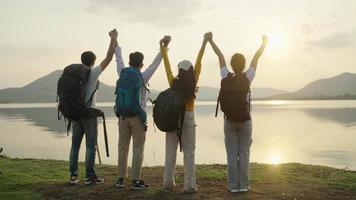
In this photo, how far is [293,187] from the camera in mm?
9367

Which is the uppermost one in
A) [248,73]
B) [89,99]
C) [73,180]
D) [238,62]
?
[238,62]

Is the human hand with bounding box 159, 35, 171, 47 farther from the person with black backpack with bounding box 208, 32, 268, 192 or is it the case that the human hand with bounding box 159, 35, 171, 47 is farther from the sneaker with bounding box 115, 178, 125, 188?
the sneaker with bounding box 115, 178, 125, 188

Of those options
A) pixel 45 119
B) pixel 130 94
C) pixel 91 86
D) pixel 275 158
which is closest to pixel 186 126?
pixel 130 94

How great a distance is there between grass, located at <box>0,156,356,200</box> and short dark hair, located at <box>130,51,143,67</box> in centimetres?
235

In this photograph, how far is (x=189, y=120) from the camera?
8.25m

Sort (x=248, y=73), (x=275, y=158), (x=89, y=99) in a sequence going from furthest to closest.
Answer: (x=275, y=158) < (x=89, y=99) < (x=248, y=73)

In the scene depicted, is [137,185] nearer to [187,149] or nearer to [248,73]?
[187,149]

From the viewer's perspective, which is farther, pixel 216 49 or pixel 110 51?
pixel 110 51

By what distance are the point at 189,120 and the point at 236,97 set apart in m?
0.96

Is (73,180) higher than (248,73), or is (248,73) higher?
(248,73)

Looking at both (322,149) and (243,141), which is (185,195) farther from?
(322,149)

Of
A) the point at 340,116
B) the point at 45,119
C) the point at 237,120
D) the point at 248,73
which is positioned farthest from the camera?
the point at 45,119

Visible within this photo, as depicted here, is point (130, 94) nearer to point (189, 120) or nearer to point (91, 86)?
point (91, 86)

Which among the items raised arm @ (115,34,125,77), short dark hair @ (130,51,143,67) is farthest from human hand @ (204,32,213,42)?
raised arm @ (115,34,125,77)
